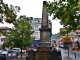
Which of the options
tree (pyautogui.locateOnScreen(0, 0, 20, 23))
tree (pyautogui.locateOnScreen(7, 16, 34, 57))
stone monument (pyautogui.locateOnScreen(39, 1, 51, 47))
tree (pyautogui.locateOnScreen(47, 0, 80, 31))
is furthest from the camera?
tree (pyautogui.locateOnScreen(7, 16, 34, 57))

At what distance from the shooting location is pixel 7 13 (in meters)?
12.3

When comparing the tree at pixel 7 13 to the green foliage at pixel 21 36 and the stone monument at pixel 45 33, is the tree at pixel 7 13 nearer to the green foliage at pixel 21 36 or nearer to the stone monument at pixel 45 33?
the stone monument at pixel 45 33

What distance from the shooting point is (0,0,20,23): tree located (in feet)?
39.5

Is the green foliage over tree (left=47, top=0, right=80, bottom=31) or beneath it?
beneath

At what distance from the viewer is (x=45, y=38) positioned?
23859 millimetres

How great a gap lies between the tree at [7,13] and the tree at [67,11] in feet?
10.2

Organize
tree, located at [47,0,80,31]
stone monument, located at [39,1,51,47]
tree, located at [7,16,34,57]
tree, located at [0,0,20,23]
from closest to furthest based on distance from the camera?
tree, located at [0,0,20,23]
tree, located at [47,0,80,31]
stone monument, located at [39,1,51,47]
tree, located at [7,16,34,57]

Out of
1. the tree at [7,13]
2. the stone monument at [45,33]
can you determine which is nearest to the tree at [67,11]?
the tree at [7,13]

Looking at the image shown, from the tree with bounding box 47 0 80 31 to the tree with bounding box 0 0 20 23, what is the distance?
3.11m

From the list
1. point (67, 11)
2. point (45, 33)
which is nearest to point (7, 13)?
point (67, 11)

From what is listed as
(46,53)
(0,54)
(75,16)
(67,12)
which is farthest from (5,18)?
(0,54)

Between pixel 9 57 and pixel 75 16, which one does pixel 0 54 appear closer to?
pixel 9 57

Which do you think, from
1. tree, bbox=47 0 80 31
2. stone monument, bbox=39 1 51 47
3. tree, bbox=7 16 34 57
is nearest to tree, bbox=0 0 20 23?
tree, bbox=47 0 80 31

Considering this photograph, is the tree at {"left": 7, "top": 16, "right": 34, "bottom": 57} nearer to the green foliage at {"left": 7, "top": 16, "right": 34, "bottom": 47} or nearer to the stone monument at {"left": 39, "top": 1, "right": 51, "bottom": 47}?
the green foliage at {"left": 7, "top": 16, "right": 34, "bottom": 47}
